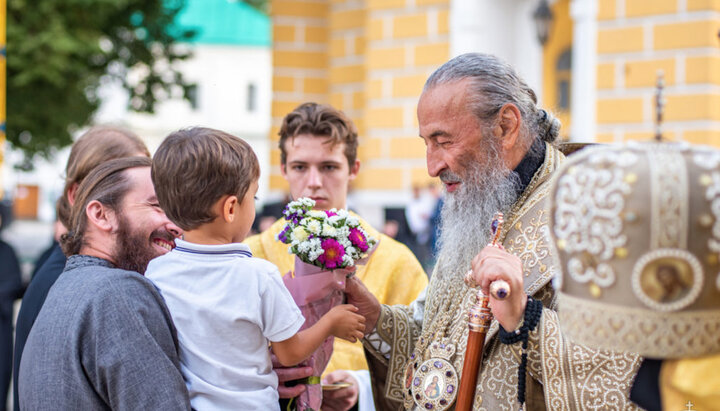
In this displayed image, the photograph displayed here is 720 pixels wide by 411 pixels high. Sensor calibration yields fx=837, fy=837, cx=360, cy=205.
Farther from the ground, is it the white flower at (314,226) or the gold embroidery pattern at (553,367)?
the white flower at (314,226)

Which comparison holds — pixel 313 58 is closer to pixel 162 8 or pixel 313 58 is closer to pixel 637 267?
pixel 162 8

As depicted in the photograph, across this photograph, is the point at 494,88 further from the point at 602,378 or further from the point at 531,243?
the point at 602,378

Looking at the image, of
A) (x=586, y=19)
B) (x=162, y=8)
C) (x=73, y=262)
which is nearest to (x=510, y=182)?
(x=73, y=262)

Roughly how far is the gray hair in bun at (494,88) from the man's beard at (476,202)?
0.44 ft

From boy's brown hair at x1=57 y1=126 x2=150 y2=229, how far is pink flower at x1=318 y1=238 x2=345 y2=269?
145cm

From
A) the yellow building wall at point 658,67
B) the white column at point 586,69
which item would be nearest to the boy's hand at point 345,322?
the yellow building wall at point 658,67

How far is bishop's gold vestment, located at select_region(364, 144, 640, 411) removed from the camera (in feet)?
7.93

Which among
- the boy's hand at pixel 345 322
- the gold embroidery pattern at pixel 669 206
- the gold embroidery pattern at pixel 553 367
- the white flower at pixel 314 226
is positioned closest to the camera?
the gold embroidery pattern at pixel 669 206

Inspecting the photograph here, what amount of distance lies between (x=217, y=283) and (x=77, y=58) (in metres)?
16.9

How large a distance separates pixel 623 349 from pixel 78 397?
1.49m

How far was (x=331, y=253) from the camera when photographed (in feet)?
9.01

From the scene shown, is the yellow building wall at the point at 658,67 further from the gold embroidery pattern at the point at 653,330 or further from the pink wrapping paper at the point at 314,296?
the gold embroidery pattern at the point at 653,330

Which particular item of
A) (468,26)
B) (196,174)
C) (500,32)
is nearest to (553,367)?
(196,174)

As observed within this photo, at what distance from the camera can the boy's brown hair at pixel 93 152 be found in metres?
3.73
